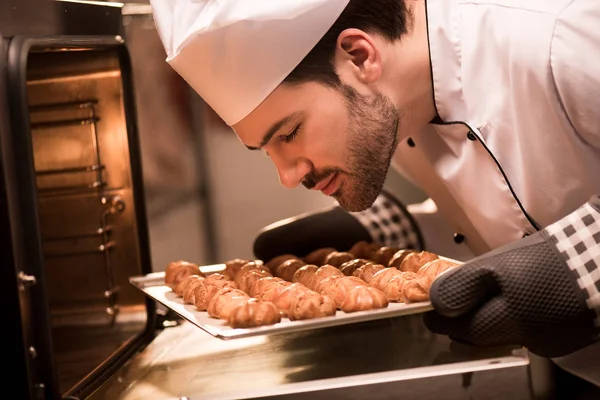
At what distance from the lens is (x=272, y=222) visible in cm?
206

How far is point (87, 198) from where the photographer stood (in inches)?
73.2

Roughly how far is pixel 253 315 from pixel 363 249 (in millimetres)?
574

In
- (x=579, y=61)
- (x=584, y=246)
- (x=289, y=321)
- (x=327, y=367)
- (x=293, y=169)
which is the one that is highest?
(x=579, y=61)

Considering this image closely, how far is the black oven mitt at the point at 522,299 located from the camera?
1.21m

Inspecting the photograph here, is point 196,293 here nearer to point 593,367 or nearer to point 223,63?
point 223,63

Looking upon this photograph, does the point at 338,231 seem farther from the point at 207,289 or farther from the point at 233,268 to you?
the point at 207,289

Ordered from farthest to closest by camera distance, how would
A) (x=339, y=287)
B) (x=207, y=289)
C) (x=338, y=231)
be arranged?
(x=338, y=231) → (x=207, y=289) → (x=339, y=287)

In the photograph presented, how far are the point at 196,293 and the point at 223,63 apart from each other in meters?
0.44

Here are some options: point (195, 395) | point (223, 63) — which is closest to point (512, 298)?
point (195, 395)

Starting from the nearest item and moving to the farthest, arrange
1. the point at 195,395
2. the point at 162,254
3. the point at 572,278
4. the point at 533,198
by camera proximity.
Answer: the point at 572,278 → the point at 195,395 → the point at 533,198 → the point at 162,254

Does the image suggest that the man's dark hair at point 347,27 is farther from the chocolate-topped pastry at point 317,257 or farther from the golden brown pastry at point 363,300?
the chocolate-topped pastry at point 317,257

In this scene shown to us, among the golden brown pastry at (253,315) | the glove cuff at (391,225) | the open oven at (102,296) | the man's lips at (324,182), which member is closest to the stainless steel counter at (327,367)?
the open oven at (102,296)

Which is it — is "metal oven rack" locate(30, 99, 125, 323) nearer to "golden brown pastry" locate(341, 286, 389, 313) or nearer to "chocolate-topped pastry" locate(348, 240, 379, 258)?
"chocolate-topped pastry" locate(348, 240, 379, 258)

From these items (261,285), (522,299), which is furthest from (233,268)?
(522,299)
